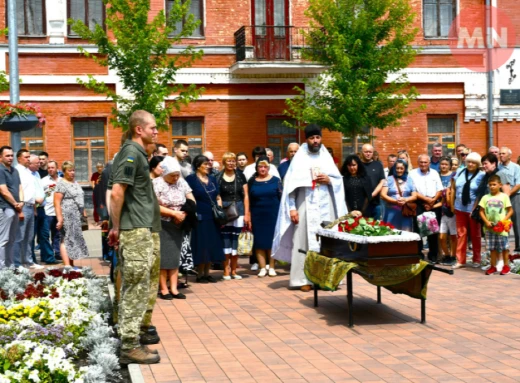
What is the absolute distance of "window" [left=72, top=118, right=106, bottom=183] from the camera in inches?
1001

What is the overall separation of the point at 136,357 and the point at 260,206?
6.16 meters

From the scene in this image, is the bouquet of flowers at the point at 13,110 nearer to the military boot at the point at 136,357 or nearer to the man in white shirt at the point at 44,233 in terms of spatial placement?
the man in white shirt at the point at 44,233

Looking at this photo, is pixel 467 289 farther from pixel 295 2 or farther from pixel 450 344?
pixel 295 2

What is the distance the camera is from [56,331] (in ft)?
26.5

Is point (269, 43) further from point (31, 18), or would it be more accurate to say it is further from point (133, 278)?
point (133, 278)

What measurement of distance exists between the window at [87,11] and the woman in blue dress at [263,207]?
42.9 ft

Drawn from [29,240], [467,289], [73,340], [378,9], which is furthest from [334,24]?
[73,340]

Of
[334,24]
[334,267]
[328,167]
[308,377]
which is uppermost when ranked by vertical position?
[334,24]

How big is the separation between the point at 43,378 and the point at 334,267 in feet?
12.2

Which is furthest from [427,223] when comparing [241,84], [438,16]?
[438,16]

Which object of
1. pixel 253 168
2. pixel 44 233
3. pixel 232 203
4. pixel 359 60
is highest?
pixel 359 60

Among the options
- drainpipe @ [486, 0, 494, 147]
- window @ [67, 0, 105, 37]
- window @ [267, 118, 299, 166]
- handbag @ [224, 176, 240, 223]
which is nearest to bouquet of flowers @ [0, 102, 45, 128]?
handbag @ [224, 176, 240, 223]

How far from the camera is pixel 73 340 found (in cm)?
822

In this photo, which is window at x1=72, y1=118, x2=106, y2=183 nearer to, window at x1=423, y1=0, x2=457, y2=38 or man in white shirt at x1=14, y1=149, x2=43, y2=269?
man in white shirt at x1=14, y1=149, x2=43, y2=269
